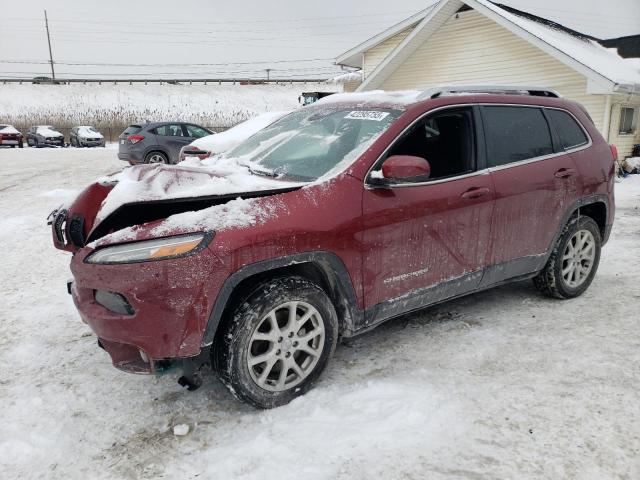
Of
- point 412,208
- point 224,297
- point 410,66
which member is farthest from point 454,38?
point 224,297

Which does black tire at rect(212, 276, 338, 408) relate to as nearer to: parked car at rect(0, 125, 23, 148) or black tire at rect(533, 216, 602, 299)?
black tire at rect(533, 216, 602, 299)

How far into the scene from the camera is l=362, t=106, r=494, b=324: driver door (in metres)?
3.09

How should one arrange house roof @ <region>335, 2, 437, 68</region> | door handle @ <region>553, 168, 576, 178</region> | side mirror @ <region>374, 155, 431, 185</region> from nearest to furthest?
side mirror @ <region>374, 155, 431, 185</region> < door handle @ <region>553, 168, 576, 178</region> < house roof @ <region>335, 2, 437, 68</region>

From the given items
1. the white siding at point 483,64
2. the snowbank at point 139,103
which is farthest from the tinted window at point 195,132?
the snowbank at point 139,103

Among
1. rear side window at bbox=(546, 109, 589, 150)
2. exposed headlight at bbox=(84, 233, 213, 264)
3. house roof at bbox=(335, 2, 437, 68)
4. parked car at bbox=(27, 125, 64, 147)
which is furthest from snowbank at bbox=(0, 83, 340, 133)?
exposed headlight at bbox=(84, 233, 213, 264)

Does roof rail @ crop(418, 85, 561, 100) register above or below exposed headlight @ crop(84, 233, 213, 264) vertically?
above

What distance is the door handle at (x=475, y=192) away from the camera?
137 inches

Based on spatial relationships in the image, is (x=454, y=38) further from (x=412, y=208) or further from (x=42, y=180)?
(x=412, y=208)

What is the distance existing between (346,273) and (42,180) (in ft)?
39.8

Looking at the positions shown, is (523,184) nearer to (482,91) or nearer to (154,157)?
(482,91)

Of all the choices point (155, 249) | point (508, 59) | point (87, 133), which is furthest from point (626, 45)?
point (87, 133)

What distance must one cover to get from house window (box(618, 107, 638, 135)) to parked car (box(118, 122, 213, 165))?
13.4 meters

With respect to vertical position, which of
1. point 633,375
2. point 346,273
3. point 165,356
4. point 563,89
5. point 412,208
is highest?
point 563,89

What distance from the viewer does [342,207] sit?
2.92 metres
